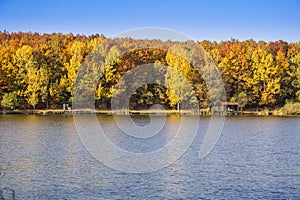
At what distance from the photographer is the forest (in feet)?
217

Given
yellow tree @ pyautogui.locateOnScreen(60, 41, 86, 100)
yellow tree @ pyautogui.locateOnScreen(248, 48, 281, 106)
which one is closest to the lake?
yellow tree @ pyautogui.locateOnScreen(60, 41, 86, 100)

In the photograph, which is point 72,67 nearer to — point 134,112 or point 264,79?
point 134,112

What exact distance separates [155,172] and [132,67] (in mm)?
47565

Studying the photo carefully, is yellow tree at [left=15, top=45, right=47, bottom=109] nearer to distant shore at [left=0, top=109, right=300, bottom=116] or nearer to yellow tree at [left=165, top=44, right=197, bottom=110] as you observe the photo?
distant shore at [left=0, top=109, right=300, bottom=116]

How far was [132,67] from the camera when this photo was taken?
6844cm

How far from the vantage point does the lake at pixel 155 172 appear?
17500 millimetres

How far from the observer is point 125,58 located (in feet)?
223

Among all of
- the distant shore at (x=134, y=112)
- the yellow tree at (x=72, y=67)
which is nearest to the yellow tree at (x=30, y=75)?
the distant shore at (x=134, y=112)

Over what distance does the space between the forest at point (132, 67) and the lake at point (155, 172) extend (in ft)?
108

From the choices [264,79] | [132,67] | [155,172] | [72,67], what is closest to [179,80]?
[132,67]

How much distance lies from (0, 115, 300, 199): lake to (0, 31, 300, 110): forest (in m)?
32.9

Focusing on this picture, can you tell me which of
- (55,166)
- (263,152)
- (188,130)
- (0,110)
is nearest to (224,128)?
(188,130)

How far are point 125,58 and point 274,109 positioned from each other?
23.0 meters

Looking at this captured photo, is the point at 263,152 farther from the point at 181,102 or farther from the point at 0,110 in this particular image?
the point at 0,110
